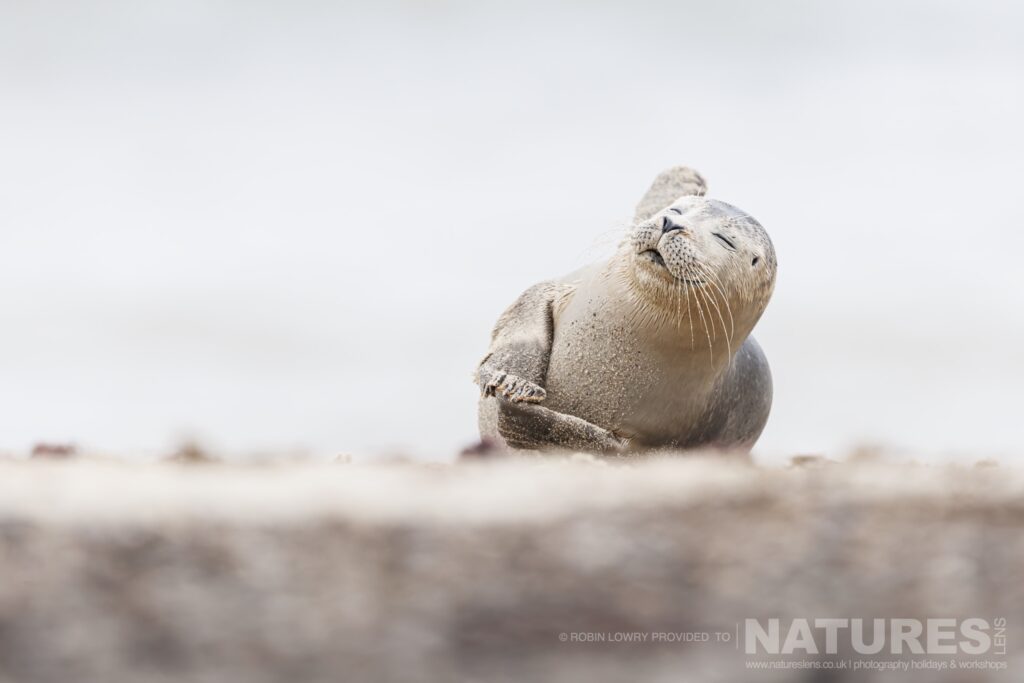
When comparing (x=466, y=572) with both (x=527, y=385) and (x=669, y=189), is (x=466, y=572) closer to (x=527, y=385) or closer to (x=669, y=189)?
(x=527, y=385)

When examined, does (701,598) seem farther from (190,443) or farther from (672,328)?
(672,328)

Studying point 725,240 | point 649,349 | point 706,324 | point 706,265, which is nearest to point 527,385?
point 649,349

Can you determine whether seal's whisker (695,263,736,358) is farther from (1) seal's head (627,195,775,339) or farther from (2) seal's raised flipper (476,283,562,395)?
(2) seal's raised flipper (476,283,562,395)

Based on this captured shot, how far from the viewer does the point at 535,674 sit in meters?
2.18

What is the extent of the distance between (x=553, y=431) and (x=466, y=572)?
2239 mm

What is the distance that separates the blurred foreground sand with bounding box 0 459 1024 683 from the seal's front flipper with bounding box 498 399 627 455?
6.45ft

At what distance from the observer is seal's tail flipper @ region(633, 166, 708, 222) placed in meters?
4.97

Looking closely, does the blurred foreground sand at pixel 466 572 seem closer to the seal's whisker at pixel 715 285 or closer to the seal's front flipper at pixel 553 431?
the seal's whisker at pixel 715 285

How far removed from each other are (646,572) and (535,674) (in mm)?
291

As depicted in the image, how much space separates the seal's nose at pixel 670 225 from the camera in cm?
423

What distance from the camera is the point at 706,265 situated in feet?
13.7

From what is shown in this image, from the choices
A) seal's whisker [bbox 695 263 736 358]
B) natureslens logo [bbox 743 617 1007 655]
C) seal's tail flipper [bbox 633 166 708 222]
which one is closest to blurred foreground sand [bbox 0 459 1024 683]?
natureslens logo [bbox 743 617 1007 655]

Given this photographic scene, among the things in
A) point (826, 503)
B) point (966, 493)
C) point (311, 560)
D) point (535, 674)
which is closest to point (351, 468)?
point (311, 560)

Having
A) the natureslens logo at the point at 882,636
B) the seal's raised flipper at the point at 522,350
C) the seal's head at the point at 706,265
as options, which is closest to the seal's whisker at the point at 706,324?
the seal's head at the point at 706,265
